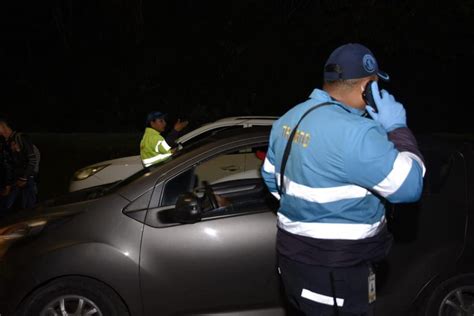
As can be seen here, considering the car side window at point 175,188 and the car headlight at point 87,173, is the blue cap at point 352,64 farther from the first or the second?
the car headlight at point 87,173

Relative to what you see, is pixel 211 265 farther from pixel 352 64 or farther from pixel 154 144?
pixel 154 144

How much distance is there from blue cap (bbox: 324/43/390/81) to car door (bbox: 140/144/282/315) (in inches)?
58.5

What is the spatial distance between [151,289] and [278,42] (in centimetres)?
1550

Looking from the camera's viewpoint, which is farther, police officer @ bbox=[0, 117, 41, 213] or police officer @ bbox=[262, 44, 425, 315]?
police officer @ bbox=[0, 117, 41, 213]

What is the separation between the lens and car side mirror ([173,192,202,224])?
3.53 m

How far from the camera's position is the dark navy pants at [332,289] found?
2381 millimetres

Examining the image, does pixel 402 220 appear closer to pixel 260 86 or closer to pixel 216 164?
pixel 216 164

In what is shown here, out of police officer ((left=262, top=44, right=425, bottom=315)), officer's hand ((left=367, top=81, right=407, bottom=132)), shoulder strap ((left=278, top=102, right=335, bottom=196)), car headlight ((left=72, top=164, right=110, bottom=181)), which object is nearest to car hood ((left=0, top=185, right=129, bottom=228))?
shoulder strap ((left=278, top=102, right=335, bottom=196))

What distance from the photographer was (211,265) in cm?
370

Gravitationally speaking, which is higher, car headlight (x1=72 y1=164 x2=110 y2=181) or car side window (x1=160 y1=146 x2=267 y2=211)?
car side window (x1=160 y1=146 x2=267 y2=211)

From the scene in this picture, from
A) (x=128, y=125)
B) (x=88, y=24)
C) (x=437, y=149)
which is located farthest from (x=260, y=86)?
(x=437, y=149)

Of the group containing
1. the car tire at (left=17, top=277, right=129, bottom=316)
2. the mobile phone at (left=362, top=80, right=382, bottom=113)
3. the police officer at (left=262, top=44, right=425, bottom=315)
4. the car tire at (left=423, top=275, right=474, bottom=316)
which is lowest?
the car tire at (left=423, top=275, right=474, bottom=316)

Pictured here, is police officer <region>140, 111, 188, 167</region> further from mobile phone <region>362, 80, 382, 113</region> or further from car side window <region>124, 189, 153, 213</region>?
mobile phone <region>362, 80, 382, 113</region>

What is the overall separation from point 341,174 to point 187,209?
1.51m
